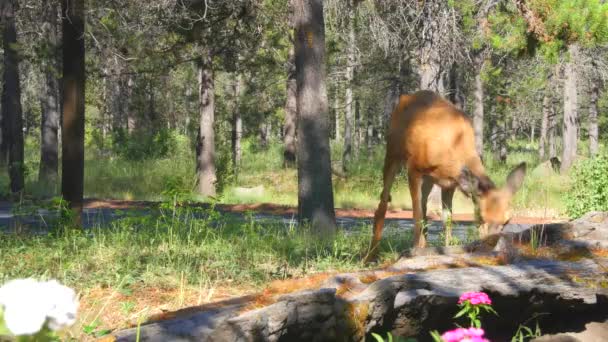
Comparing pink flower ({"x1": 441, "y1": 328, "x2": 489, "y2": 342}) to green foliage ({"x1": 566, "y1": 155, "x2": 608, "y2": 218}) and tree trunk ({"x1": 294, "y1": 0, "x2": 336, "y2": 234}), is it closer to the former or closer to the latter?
tree trunk ({"x1": 294, "y1": 0, "x2": 336, "y2": 234})

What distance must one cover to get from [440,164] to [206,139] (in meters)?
14.3

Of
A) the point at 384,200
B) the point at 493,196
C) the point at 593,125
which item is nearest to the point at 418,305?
the point at 493,196

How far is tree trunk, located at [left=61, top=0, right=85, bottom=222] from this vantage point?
9.10m

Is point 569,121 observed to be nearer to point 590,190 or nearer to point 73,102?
point 590,190

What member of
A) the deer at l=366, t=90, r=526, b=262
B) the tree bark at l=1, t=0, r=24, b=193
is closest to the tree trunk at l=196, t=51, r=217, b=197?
the tree bark at l=1, t=0, r=24, b=193

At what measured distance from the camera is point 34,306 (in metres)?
1.28

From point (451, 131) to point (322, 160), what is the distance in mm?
2383

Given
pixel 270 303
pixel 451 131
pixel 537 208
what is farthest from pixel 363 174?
pixel 270 303

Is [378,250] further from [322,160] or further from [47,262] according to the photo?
[47,262]

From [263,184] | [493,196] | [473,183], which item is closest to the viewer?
[493,196]

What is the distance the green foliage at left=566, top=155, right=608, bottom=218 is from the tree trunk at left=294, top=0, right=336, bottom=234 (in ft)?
19.2

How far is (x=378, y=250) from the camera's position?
316 inches

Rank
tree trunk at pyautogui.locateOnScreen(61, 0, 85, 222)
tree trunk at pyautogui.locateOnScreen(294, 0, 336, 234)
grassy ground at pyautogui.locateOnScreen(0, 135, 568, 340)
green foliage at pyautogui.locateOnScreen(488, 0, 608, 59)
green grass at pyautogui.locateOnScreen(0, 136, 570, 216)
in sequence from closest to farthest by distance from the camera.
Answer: grassy ground at pyautogui.locateOnScreen(0, 135, 568, 340) → tree trunk at pyautogui.locateOnScreen(61, 0, 85, 222) → tree trunk at pyautogui.locateOnScreen(294, 0, 336, 234) → green foliage at pyautogui.locateOnScreen(488, 0, 608, 59) → green grass at pyautogui.locateOnScreen(0, 136, 570, 216)

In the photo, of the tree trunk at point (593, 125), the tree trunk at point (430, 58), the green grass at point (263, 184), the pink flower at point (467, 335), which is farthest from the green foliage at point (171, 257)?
the tree trunk at point (593, 125)
